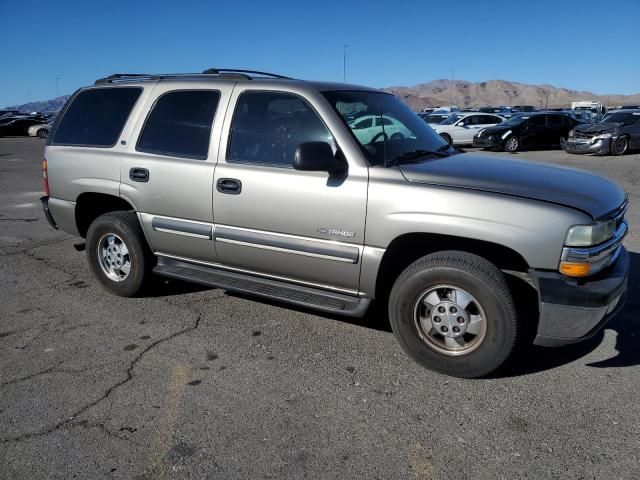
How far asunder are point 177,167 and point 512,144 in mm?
18121

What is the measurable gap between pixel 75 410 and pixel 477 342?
241cm

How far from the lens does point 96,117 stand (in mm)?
4859

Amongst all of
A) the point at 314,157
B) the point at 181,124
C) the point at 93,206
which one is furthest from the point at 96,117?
the point at 314,157

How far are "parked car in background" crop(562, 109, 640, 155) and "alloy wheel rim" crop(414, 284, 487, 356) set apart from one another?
55.5ft

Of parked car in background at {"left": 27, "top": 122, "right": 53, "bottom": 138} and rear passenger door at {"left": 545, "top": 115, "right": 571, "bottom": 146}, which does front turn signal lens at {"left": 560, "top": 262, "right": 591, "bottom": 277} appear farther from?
parked car in background at {"left": 27, "top": 122, "right": 53, "bottom": 138}

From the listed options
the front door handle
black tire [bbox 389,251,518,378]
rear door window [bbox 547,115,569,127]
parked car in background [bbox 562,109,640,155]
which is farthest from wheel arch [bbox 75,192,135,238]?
rear door window [bbox 547,115,569,127]

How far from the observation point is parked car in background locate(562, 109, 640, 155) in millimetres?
17688

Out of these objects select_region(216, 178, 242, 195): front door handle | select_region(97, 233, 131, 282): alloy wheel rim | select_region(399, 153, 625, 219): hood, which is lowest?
select_region(97, 233, 131, 282): alloy wheel rim

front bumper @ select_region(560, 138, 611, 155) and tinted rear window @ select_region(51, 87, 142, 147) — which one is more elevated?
tinted rear window @ select_region(51, 87, 142, 147)

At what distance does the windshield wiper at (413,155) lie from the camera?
3.70 meters

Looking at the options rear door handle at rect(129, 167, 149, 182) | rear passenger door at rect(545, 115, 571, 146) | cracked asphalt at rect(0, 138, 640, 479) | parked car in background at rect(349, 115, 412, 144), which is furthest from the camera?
rear passenger door at rect(545, 115, 571, 146)

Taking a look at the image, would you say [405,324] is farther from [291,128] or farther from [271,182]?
[291,128]

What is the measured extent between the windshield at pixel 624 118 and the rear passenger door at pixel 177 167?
18.3 m

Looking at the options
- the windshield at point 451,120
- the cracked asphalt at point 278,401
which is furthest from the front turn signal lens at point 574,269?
the windshield at point 451,120
